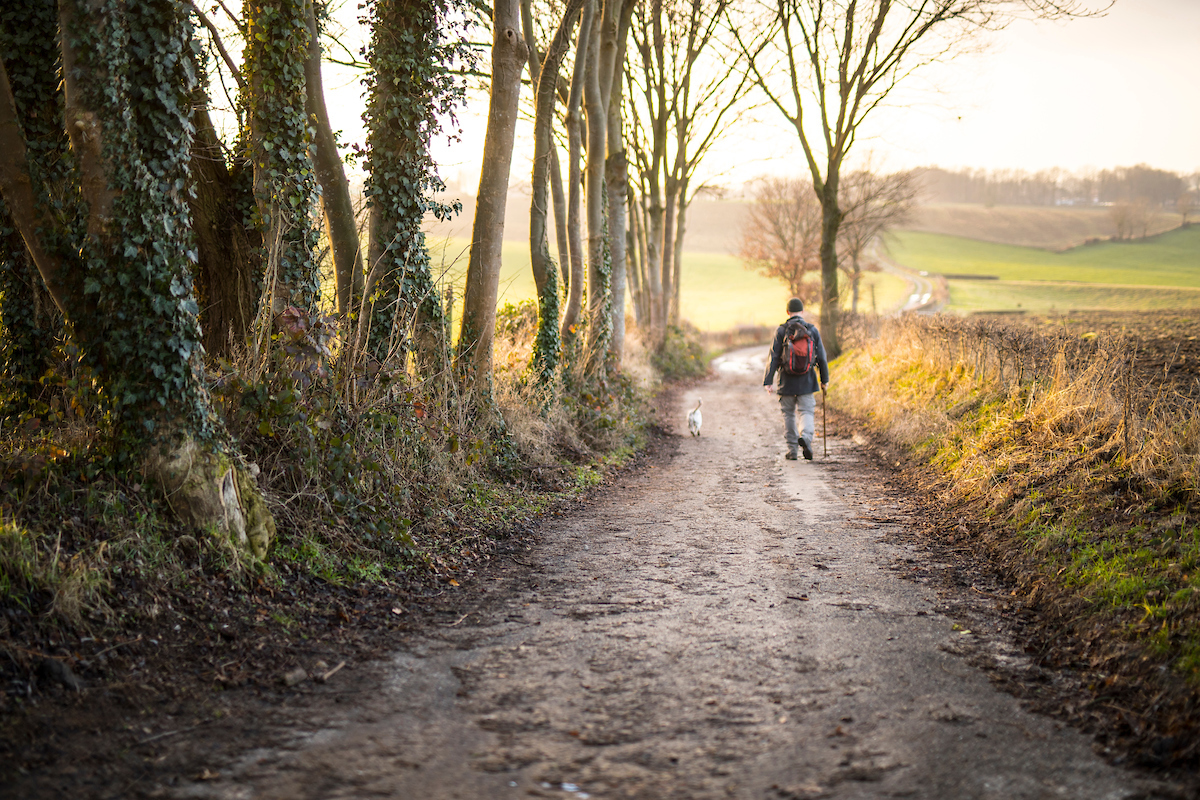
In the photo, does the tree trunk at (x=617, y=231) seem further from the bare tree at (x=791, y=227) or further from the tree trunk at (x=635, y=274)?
the bare tree at (x=791, y=227)

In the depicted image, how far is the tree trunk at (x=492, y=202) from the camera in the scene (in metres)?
9.23

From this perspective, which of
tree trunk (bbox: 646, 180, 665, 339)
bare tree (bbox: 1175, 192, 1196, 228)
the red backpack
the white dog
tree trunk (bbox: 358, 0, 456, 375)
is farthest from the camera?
tree trunk (bbox: 646, 180, 665, 339)

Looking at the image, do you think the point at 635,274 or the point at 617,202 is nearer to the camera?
the point at 617,202

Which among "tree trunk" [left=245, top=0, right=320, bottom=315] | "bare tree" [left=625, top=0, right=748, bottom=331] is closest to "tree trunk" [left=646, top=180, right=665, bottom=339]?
"bare tree" [left=625, top=0, right=748, bottom=331]

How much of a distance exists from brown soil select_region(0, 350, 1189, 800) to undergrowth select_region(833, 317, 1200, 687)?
491 millimetres

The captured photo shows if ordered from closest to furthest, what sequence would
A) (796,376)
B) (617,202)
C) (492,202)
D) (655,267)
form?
(492,202) < (796,376) < (617,202) < (655,267)

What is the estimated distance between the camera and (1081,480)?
6492 mm

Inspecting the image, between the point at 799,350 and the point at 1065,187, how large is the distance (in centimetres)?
4733

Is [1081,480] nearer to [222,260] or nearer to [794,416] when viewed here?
[794,416]

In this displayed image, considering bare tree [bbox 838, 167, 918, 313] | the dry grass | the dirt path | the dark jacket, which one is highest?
bare tree [bbox 838, 167, 918, 313]

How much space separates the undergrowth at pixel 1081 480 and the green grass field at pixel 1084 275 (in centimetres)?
1741

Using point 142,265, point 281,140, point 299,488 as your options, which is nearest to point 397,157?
point 281,140

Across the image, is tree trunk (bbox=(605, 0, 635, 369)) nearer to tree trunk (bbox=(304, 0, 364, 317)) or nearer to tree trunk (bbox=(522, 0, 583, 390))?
tree trunk (bbox=(522, 0, 583, 390))

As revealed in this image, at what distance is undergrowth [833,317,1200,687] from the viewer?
454 cm
